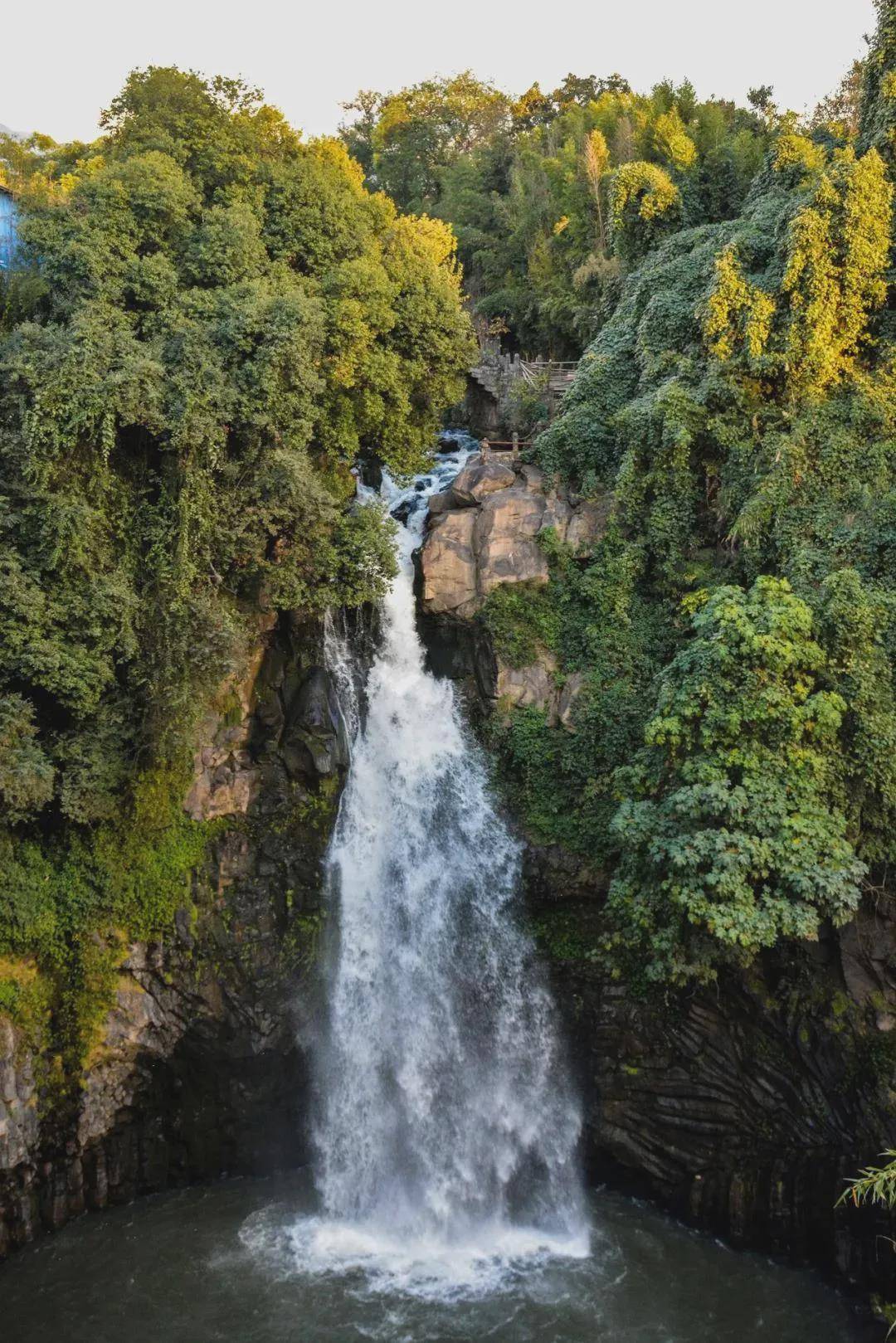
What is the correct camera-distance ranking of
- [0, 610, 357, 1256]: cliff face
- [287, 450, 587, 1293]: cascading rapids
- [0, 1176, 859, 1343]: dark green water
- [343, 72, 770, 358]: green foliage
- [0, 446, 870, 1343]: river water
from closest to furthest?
[0, 1176, 859, 1343]: dark green water, [0, 446, 870, 1343]: river water, [287, 450, 587, 1293]: cascading rapids, [0, 610, 357, 1256]: cliff face, [343, 72, 770, 358]: green foliage

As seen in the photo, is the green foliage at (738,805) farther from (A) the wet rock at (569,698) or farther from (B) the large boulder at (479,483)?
(B) the large boulder at (479,483)

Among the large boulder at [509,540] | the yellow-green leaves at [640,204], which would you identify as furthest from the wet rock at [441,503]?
the yellow-green leaves at [640,204]

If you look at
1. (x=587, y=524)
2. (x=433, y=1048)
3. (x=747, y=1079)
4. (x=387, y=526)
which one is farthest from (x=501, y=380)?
(x=747, y=1079)

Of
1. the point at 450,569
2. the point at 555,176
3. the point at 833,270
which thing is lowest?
the point at 450,569

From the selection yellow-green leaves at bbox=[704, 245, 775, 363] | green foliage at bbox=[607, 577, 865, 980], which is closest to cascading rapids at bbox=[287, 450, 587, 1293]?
green foliage at bbox=[607, 577, 865, 980]

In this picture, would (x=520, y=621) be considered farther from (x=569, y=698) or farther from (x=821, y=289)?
(x=821, y=289)

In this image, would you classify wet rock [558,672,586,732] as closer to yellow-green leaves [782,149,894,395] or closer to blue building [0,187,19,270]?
yellow-green leaves [782,149,894,395]

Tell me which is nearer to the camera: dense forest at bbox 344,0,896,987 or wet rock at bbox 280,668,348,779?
dense forest at bbox 344,0,896,987

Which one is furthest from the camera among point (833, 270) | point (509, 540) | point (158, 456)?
point (509, 540)
